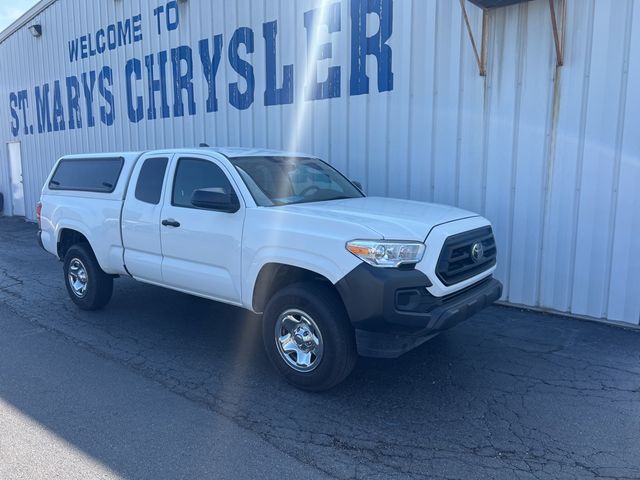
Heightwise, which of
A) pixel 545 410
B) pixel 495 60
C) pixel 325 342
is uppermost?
pixel 495 60

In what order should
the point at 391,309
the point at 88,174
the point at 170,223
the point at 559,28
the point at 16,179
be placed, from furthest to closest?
the point at 16,179, the point at 88,174, the point at 559,28, the point at 170,223, the point at 391,309

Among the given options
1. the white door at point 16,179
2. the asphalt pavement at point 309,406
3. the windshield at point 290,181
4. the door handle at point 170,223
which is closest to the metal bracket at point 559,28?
the windshield at point 290,181

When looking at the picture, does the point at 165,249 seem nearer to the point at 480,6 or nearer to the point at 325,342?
the point at 325,342

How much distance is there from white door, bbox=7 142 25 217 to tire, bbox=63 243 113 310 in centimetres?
1138

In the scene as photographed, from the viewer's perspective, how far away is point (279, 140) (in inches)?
347

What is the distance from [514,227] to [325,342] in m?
3.41

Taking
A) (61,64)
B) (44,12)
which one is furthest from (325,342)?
(44,12)

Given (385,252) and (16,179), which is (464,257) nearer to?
(385,252)

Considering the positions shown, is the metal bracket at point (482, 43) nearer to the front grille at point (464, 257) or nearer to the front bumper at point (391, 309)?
the front grille at point (464, 257)

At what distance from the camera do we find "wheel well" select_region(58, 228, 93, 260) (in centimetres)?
671

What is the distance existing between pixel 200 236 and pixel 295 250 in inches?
45.6

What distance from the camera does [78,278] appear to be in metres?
6.56

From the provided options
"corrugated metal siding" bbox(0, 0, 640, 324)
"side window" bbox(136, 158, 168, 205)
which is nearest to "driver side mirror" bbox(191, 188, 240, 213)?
"side window" bbox(136, 158, 168, 205)

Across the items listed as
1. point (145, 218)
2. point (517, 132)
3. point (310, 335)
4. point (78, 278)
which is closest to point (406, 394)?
point (310, 335)
